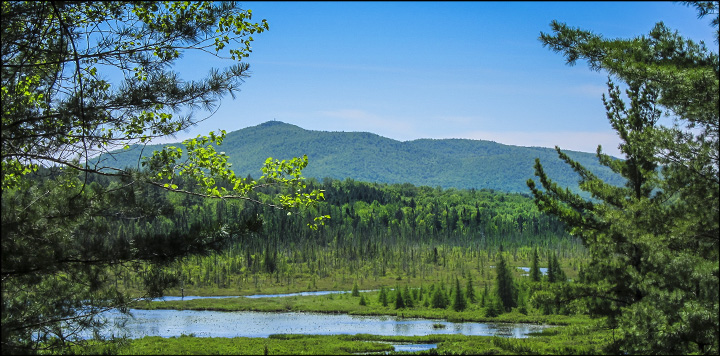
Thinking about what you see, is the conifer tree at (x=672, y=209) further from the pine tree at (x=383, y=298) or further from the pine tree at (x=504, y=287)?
the pine tree at (x=383, y=298)

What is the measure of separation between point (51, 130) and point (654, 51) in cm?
1338

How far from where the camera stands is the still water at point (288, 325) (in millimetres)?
56156

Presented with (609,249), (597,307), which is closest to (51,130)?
(609,249)

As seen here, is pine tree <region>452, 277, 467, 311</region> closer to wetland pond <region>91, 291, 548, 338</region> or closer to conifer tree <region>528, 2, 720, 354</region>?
wetland pond <region>91, 291, 548, 338</region>

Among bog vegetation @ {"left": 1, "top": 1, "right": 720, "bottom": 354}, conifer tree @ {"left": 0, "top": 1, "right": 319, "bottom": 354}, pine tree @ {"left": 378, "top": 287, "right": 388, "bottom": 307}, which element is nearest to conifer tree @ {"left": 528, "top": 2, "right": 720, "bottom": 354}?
bog vegetation @ {"left": 1, "top": 1, "right": 720, "bottom": 354}

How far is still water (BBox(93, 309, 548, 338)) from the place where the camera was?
56.2 meters

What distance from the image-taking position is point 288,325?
63531 mm

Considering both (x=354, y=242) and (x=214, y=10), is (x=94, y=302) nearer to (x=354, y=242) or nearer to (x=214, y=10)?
(x=214, y=10)

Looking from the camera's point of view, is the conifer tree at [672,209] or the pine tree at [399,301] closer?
the conifer tree at [672,209]

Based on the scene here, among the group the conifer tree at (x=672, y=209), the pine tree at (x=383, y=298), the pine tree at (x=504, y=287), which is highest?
the conifer tree at (x=672, y=209)

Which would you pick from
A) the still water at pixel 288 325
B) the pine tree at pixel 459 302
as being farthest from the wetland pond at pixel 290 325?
the pine tree at pixel 459 302

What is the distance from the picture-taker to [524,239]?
592 feet

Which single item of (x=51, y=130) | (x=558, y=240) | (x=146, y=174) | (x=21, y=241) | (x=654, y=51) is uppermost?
(x=654, y=51)

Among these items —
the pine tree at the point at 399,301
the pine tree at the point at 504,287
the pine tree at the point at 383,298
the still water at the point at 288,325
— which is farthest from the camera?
the pine tree at the point at 383,298
